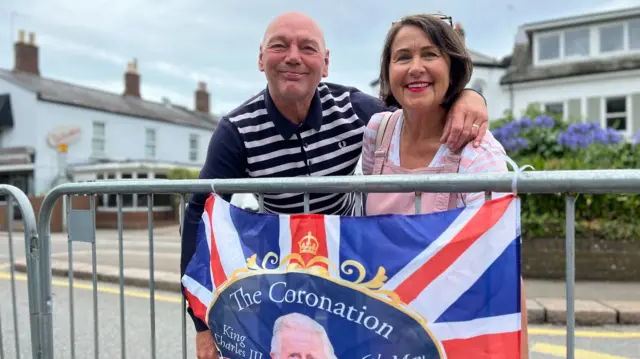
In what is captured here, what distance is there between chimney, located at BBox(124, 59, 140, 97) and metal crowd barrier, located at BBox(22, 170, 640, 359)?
29.0 m

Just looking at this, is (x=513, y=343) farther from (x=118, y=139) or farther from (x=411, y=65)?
(x=118, y=139)

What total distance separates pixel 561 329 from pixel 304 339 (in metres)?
4.27

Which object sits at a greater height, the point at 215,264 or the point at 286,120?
the point at 286,120

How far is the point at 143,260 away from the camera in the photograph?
9578 millimetres

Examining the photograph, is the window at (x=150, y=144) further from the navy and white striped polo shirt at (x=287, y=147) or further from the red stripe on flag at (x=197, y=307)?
the red stripe on flag at (x=197, y=307)

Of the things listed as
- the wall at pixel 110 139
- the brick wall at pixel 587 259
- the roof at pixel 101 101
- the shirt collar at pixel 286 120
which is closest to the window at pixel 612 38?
the brick wall at pixel 587 259

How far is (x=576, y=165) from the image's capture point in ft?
23.5

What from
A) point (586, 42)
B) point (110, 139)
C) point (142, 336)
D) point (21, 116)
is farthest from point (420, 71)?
point (110, 139)

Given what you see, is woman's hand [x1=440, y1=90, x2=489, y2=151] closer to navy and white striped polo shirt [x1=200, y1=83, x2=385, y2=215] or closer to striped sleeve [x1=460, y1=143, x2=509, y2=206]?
striped sleeve [x1=460, y1=143, x2=509, y2=206]

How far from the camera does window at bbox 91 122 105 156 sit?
24.6m

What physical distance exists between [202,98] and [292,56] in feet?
114

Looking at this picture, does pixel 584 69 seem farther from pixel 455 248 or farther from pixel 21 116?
pixel 21 116

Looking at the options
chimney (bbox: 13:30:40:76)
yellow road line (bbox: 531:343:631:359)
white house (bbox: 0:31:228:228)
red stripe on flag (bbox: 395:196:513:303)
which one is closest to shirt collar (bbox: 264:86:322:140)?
red stripe on flag (bbox: 395:196:513:303)

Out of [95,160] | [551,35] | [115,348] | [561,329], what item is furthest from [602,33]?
[95,160]
